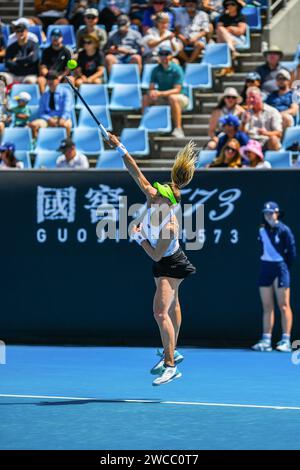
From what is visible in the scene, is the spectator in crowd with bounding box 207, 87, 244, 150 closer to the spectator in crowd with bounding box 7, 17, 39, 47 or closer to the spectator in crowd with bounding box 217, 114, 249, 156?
the spectator in crowd with bounding box 217, 114, 249, 156

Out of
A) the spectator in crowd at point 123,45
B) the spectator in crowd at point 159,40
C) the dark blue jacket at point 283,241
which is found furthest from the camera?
the spectator in crowd at point 123,45

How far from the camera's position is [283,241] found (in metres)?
15.6

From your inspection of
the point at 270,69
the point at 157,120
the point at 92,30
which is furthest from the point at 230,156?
the point at 92,30

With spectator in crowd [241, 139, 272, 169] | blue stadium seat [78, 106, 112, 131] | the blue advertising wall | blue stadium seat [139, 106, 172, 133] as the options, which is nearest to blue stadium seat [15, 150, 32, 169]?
blue stadium seat [78, 106, 112, 131]

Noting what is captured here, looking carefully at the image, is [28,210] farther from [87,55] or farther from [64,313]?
[87,55]

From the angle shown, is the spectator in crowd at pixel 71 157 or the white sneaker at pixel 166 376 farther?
the spectator in crowd at pixel 71 157

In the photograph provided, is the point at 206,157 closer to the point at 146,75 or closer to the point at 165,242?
the point at 146,75

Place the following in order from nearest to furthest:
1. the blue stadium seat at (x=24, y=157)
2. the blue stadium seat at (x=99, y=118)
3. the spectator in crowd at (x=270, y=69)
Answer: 1. the blue stadium seat at (x=24, y=157)
2. the spectator in crowd at (x=270, y=69)
3. the blue stadium seat at (x=99, y=118)

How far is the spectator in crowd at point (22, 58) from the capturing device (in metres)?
21.1

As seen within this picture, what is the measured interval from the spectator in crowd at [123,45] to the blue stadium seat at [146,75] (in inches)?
21.2

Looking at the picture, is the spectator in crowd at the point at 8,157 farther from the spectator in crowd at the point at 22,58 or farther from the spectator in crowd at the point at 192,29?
the spectator in crowd at the point at 192,29

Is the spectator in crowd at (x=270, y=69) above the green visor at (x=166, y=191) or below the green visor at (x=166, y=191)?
above

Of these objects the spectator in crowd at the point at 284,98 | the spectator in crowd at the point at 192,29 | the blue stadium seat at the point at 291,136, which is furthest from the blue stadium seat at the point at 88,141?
the blue stadium seat at the point at 291,136
